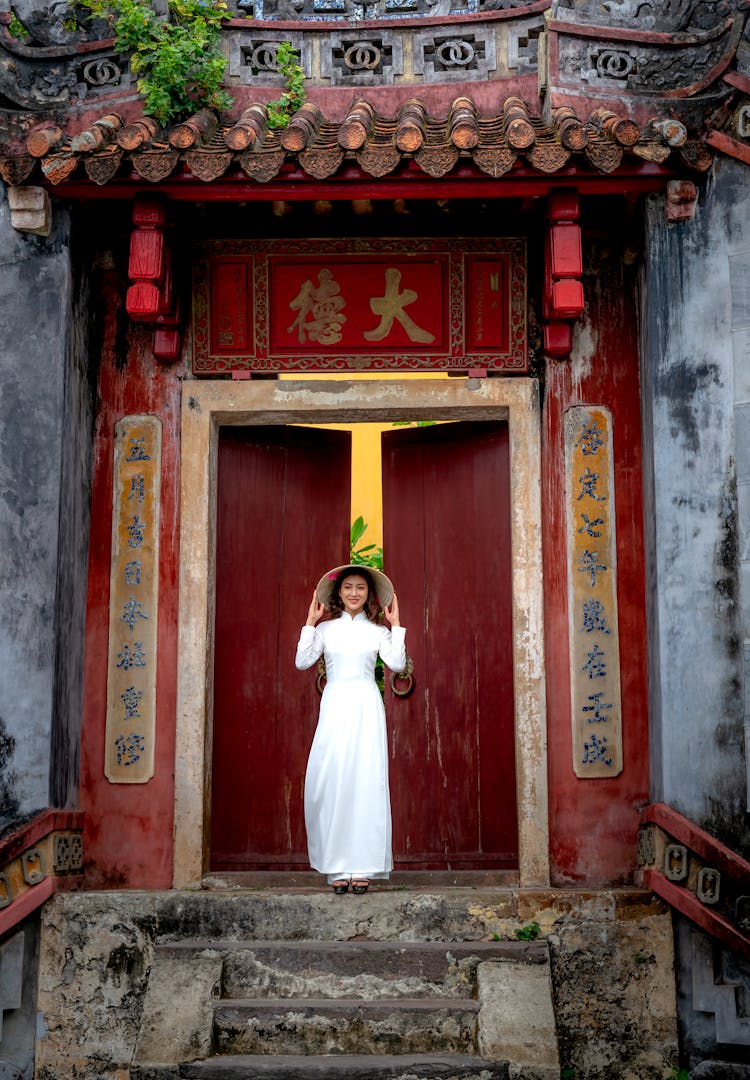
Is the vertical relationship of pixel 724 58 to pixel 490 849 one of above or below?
above

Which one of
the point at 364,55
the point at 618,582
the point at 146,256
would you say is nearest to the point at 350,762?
the point at 618,582

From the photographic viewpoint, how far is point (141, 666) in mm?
7863

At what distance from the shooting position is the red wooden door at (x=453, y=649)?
28.4 feet

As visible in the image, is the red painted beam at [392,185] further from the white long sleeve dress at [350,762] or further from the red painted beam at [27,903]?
the red painted beam at [27,903]

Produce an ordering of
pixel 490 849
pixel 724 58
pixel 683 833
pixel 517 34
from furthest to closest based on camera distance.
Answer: pixel 490 849 < pixel 517 34 < pixel 724 58 < pixel 683 833

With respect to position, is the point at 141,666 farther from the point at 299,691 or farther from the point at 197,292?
the point at 197,292

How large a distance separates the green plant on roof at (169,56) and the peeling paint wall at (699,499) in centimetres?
246

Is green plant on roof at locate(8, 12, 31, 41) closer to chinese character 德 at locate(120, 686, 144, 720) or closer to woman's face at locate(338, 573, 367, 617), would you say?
woman's face at locate(338, 573, 367, 617)

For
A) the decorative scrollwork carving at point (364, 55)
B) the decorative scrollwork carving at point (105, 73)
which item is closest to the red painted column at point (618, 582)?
the decorative scrollwork carving at point (364, 55)

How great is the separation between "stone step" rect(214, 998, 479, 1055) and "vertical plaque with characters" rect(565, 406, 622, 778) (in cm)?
181

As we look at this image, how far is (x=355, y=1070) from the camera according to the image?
5.95m

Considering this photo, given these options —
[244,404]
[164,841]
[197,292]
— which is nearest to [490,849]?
[164,841]

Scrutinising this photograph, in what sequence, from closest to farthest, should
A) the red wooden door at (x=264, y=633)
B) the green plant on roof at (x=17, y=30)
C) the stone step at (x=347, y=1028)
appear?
1. the stone step at (x=347, y=1028)
2. the green plant on roof at (x=17, y=30)
3. the red wooden door at (x=264, y=633)

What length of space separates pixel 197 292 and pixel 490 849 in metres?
3.70
